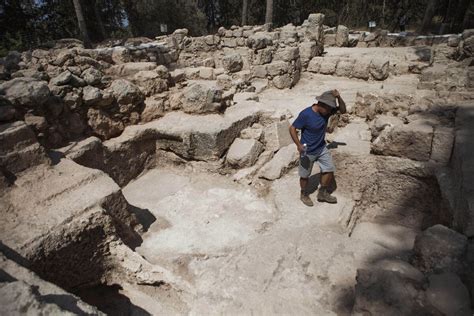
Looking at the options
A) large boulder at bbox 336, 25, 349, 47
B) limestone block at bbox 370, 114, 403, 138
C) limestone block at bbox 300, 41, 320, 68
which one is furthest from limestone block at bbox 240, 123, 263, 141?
large boulder at bbox 336, 25, 349, 47

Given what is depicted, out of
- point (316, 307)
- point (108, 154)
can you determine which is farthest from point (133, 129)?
point (316, 307)

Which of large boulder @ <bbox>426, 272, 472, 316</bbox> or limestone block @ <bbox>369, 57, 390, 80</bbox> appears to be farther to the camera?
limestone block @ <bbox>369, 57, 390, 80</bbox>

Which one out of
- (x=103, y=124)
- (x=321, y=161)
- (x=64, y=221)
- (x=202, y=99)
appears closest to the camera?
(x=64, y=221)

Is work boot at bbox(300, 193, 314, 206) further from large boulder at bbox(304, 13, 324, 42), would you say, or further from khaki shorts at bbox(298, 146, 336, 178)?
large boulder at bbox(304, 13, 324, 42)

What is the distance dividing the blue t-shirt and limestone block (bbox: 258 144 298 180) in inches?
36.9

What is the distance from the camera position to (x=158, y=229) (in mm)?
3871

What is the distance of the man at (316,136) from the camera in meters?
3.65

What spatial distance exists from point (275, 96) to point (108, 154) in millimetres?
5357

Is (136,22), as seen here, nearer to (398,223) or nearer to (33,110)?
(33,110)

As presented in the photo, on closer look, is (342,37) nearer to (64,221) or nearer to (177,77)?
(177,77)

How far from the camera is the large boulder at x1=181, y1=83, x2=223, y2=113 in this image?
18.0 feet

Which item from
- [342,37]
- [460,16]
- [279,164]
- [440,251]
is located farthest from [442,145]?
[460,16]

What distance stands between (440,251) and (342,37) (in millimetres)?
13500

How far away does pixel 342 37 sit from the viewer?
13758mm
